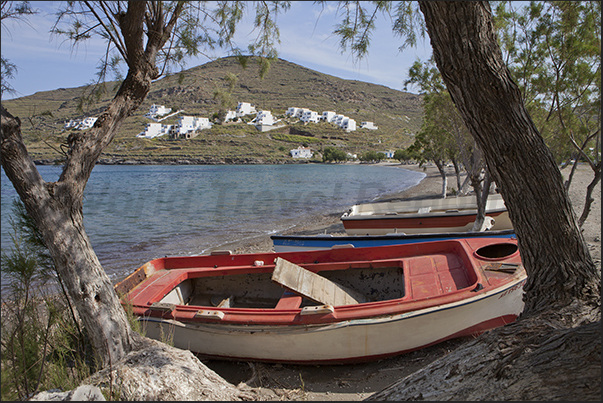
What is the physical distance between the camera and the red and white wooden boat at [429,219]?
32.7ft

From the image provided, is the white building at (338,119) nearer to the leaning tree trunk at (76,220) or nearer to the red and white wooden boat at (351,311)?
the red and white wooden boat at (351,311)

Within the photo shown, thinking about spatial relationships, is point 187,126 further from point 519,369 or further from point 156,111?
point 519,369

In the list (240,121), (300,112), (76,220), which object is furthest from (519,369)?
(300,112)

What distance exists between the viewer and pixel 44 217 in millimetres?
3041

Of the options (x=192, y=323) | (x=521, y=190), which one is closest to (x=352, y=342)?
(x=192, y=323)

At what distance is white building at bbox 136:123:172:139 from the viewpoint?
277ft

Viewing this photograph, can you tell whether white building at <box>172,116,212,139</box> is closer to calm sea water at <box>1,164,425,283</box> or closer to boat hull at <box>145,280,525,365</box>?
calm sea water at <box>1,164,425,283</box>

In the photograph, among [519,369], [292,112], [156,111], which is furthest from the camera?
[292,112]

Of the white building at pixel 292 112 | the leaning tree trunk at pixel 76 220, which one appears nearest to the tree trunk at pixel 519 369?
the leaning tree trunk at pixel 76 220

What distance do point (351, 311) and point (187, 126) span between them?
90910 mm

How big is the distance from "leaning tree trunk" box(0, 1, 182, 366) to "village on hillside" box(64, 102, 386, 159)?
71.1 m

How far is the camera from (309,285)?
5191 millimetres

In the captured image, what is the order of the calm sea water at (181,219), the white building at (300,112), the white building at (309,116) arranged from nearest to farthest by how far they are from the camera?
1. the calm sea water at (181,219)
2. the white building at (300,112)
3. the white building at (309,116)

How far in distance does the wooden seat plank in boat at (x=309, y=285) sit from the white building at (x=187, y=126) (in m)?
87.6
